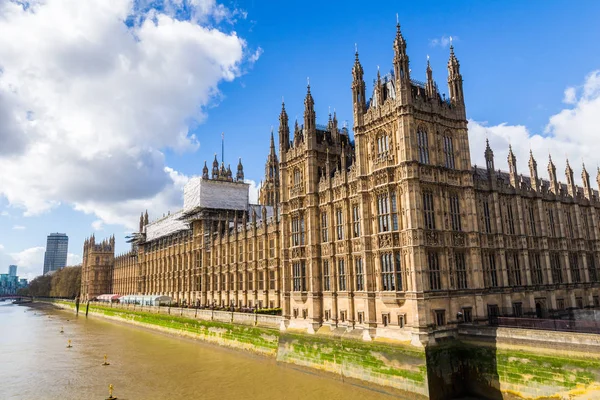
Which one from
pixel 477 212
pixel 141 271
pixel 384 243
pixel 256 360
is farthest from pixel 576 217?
pixel 141 271

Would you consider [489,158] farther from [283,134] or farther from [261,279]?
[261,279]

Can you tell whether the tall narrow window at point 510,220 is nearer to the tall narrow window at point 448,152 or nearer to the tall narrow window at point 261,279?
the tall narrow window at point 448,152

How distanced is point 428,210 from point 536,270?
18.7 meters

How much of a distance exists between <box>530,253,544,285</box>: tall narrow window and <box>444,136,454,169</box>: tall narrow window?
16177mm

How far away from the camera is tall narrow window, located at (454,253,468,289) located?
124 feet

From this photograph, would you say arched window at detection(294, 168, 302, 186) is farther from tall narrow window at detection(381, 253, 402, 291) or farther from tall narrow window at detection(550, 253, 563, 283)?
tall narrow window at detection(550, 253, 563, 283)

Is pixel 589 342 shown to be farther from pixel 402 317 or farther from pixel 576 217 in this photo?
pixel 576 217

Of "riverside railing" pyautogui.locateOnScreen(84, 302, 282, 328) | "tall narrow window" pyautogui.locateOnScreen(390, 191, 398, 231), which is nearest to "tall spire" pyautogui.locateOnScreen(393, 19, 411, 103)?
"tall narrow window" pyautogui.locateOnScreen(390, 191, 398, 231)

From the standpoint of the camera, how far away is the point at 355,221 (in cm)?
4238

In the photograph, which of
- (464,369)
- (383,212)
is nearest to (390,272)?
(383,212)

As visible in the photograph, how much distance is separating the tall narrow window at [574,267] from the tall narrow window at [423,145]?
27.2 meters

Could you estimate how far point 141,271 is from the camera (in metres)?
135

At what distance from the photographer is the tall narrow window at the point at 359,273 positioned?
134 ft

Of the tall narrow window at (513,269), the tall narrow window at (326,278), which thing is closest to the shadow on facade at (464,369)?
the tall narrow window at (513,269)
